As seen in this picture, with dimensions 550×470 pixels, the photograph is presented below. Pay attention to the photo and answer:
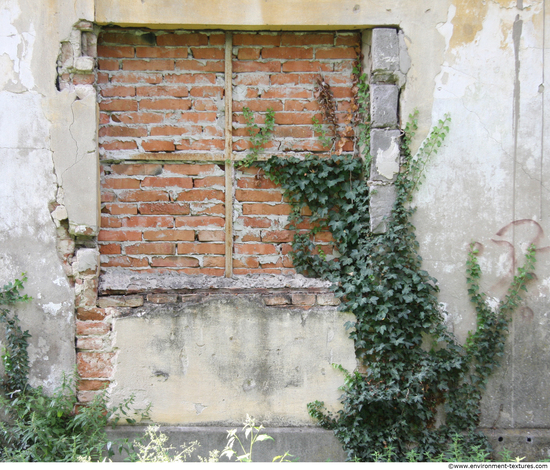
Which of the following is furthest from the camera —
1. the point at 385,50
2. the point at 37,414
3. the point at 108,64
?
the point at 108,64

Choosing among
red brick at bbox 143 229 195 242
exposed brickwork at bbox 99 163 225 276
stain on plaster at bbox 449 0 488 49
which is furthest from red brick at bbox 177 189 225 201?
stain on plaster at bbox 449 0 488 49

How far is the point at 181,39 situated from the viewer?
10.4 feet

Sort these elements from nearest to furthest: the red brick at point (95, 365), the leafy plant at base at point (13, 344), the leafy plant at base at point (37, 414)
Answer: the leafy plant at base at point (37, 414) < the leafy plant at base at point (13, 344) < the red brick at point (95, 365)

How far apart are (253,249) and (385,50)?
1648mm

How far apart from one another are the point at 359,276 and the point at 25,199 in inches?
91.6

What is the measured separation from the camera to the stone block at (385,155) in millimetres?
3010

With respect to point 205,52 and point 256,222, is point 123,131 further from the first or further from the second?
point 256,222

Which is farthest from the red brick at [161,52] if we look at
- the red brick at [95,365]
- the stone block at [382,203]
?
the red brick at [95,365]

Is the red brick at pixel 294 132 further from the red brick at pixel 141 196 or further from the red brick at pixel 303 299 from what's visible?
the red brick at pixel 303 299

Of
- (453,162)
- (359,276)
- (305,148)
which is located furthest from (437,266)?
(305,148)

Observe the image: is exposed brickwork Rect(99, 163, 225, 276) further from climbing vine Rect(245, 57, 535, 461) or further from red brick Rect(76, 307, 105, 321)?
climbing vine Rect(245, 57, 535, 461)

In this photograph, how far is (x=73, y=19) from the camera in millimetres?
2932

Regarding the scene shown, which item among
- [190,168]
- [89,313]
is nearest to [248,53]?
[190,168]

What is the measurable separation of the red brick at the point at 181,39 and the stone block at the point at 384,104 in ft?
4.22
